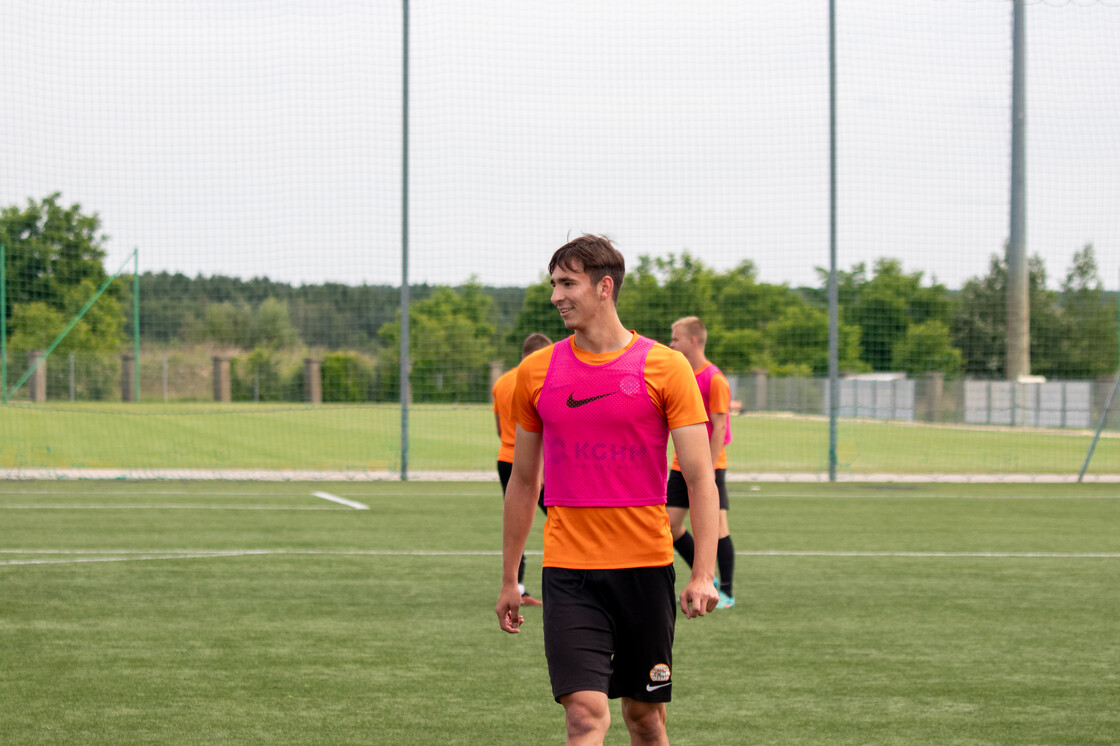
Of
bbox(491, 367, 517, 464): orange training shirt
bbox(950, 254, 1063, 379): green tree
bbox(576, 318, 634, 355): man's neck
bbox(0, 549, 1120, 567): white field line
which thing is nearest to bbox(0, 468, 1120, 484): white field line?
bbox(950, 254, 1063, 379): green tree

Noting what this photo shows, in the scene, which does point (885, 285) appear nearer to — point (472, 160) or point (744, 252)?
point (744, 252)

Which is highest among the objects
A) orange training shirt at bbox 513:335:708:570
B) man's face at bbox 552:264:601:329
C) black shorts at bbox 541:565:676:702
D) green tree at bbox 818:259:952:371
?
green tree at bbox 818:259:952:371

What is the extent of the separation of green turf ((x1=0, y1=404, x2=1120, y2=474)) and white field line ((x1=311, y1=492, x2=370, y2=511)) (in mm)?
3941

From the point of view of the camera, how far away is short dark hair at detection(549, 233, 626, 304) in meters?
3.87

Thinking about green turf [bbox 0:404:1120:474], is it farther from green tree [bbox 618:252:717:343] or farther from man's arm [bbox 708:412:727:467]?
man's arm [bbox 708:412:727:467]

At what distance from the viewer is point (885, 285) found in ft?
69.7

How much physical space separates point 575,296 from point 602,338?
0.57ft

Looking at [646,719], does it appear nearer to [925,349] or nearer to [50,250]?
[50,250]

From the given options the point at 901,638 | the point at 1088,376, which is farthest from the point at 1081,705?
the point at 1088,376

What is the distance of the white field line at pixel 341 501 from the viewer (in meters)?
14.5

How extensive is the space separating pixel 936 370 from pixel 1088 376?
3045 mm

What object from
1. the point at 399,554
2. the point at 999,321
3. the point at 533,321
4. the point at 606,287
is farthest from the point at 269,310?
the point at 606,287

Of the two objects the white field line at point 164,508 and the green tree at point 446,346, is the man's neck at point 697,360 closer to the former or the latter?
the white field line at point 164,508

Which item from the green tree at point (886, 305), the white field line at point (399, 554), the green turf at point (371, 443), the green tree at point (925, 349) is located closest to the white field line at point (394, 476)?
the green turf at point (371, 443)
